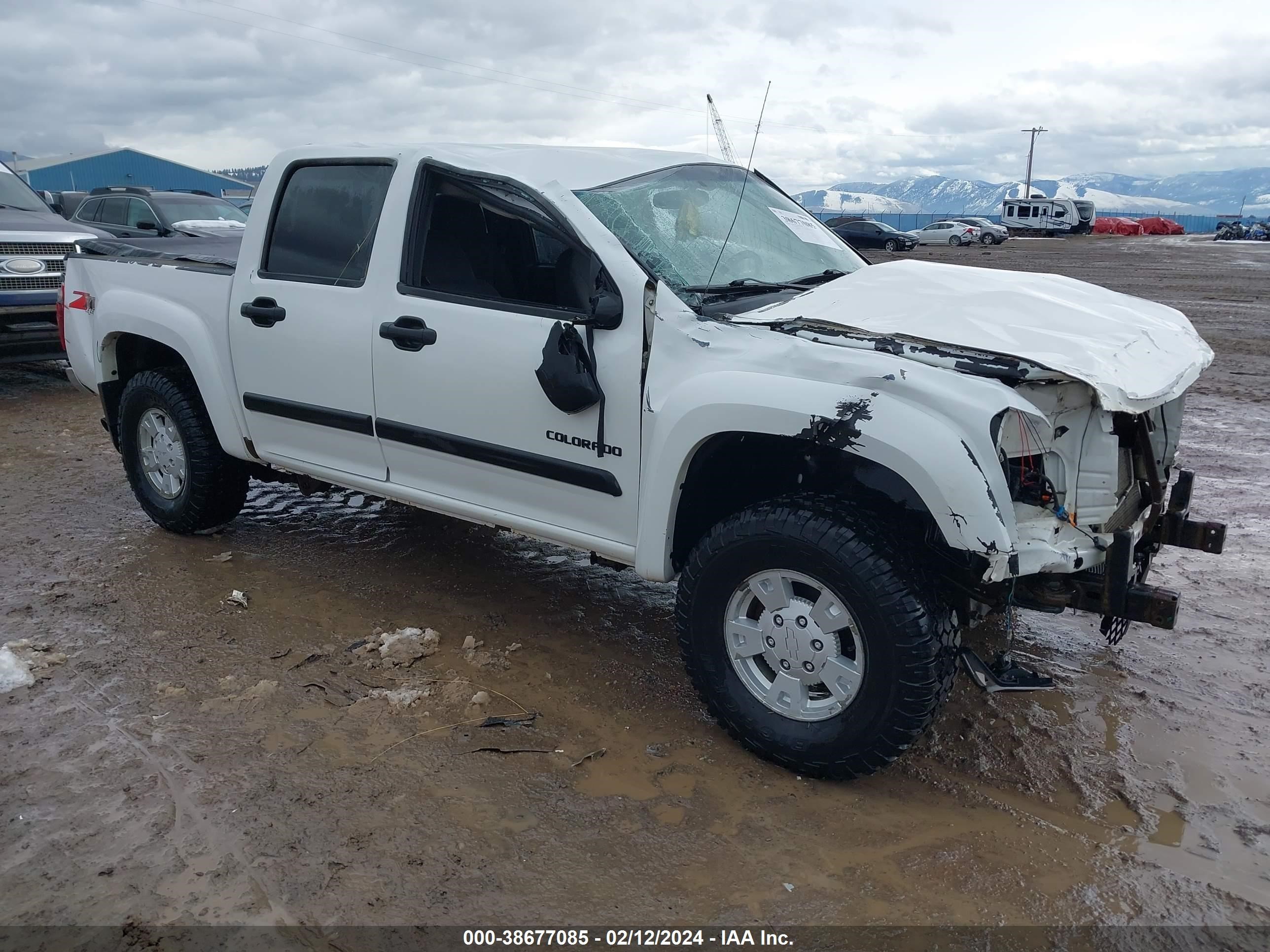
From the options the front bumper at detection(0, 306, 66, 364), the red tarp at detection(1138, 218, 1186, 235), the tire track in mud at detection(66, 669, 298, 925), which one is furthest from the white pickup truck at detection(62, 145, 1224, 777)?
the red tarp at detection(1138, 218, 1186, 235)

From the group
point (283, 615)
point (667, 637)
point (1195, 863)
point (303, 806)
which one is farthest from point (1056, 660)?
point (283, 615)

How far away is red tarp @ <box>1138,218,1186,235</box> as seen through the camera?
4944 cm

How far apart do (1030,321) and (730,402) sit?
0.97 m

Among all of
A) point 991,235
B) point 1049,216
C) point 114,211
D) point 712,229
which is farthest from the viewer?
point 1049,216

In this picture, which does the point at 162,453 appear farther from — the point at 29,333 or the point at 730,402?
the point at 29,333

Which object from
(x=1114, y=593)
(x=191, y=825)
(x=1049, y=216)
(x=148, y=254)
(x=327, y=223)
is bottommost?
(x=191, y=825)

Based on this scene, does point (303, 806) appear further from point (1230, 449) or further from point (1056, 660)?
point (1230, 449)

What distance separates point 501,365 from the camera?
3.51 m

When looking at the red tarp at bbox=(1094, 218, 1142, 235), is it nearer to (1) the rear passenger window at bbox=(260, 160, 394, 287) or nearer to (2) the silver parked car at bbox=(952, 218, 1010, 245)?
(2) the silver parked car at bbox=(952, 218, 1010, 245)

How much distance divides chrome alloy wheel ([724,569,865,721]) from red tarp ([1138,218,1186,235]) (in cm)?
5338

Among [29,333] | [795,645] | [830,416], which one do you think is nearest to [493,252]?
[830,416]

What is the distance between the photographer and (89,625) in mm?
4168

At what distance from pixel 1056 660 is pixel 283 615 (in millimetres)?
3214

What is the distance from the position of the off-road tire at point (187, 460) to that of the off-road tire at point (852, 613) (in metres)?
2.84
